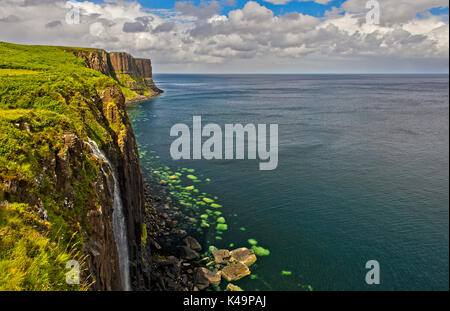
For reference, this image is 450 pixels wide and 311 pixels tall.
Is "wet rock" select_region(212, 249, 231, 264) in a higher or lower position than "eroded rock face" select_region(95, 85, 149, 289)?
lower

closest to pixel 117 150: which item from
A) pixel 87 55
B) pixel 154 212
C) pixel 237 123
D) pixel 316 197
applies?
pixel 154 212

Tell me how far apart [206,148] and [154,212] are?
32.9m

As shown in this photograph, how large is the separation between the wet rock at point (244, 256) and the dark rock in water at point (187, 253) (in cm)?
417

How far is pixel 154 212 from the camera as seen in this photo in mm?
37375

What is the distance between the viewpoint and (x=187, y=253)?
29.8 m

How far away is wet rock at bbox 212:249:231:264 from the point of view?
2947 cm

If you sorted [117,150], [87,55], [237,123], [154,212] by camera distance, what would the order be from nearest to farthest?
[117,150]
[154,212]
[237,123]
[87,55]

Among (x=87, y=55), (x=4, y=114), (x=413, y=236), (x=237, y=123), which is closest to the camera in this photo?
(x=4, y=114)

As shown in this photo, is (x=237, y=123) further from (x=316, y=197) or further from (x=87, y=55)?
(x=87, y=55)

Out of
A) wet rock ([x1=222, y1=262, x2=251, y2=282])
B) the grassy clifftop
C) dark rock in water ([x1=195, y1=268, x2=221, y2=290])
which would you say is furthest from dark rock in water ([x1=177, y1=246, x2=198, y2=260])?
the grassy clifftop

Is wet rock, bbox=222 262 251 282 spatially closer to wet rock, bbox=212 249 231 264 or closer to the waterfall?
wet rock, bbox=212 249 231 264

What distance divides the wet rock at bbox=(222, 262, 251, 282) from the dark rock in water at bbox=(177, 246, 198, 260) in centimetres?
384

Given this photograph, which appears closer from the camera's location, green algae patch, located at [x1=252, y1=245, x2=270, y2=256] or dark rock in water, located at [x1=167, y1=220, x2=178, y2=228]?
green algae patch, located at [x1=252, y1=245, x2=270, y2=256]

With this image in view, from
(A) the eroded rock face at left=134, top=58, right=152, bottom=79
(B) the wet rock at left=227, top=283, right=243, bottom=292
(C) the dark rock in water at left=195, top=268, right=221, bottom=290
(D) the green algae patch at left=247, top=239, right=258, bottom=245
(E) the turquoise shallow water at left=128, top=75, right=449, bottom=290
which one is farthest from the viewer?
(A) the eroded rock face at left=134, top=58, right=152, bottom=79
